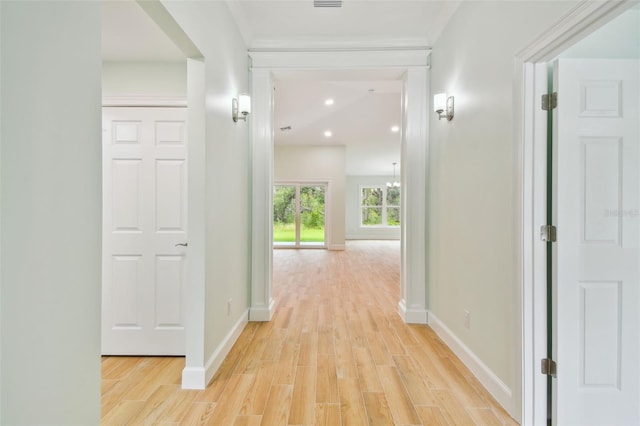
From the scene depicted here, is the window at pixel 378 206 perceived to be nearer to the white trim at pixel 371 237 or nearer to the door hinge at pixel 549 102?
the white trim at pixel 371 237

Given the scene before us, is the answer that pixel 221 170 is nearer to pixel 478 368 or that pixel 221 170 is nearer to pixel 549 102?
pixel 549 102

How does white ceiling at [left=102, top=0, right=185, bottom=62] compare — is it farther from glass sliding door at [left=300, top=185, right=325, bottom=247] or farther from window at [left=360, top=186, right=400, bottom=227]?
window at [left=360, top=186, right=400, bottom=227]

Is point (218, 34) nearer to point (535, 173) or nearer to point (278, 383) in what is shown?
point (535, 173)

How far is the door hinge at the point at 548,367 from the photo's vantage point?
1694 mm

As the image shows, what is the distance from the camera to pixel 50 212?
0.95 meters

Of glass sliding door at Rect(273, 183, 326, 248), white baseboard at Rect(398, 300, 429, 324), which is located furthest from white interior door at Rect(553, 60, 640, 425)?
glass sliding door at Rect(273, 183, 326, 248)

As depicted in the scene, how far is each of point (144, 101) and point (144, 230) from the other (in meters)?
1.03

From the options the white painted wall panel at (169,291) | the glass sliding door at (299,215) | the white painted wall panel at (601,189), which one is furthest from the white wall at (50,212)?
the glass sliding door at (299,215)

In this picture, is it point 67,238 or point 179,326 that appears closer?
point 67,238

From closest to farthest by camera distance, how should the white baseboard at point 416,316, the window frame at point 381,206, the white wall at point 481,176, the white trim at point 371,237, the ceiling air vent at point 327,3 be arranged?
the white wall at point 481,176 → the ceiling air vent at point 327,3 → the white baseboard at point 416,316 → the white trim at point 371,237 → the window frame at point 381,206

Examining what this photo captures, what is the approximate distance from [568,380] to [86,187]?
2.38 meters

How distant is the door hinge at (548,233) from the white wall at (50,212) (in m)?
2.10

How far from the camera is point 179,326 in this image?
2.57m

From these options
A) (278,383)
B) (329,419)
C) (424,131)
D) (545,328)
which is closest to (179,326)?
(278,383)
